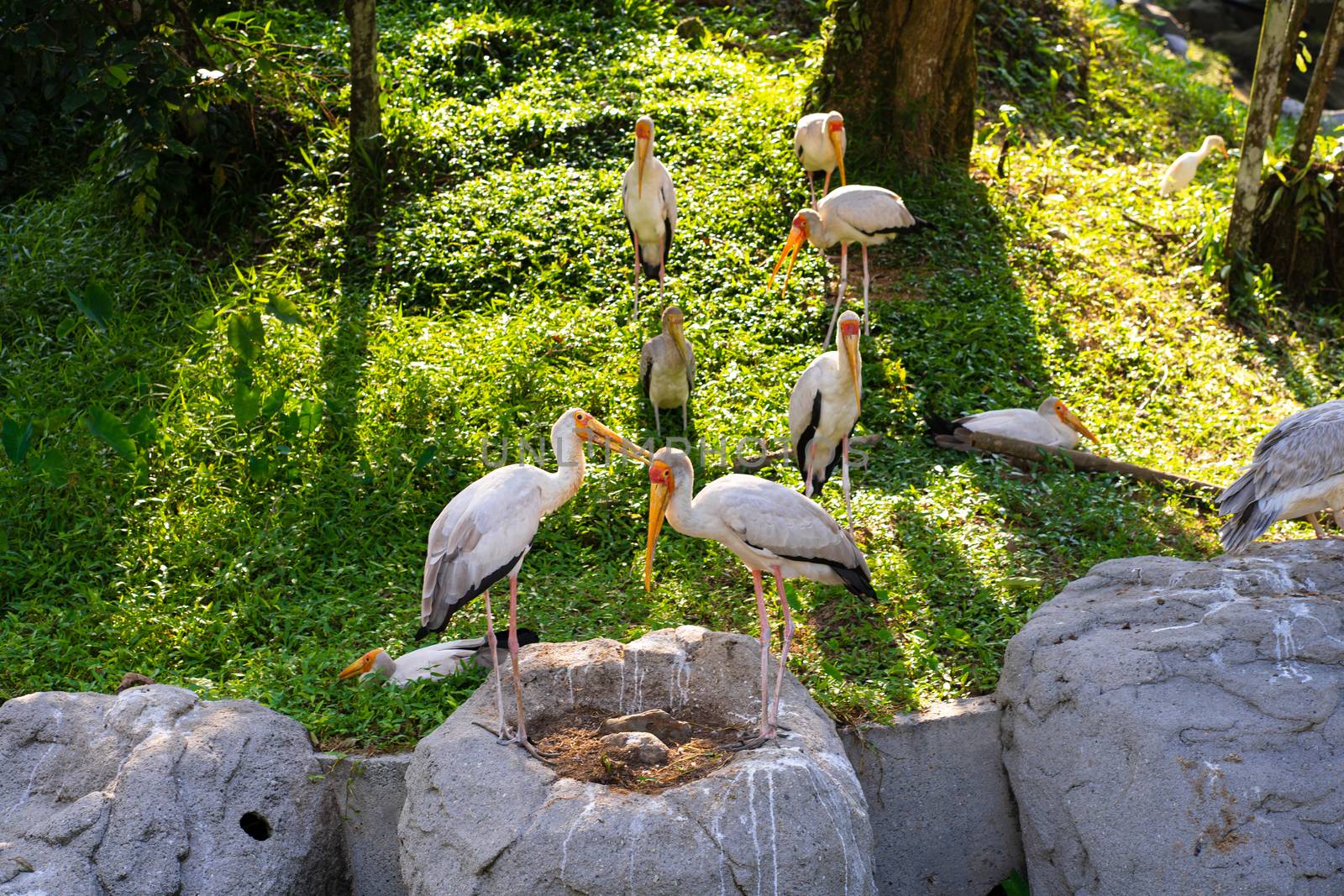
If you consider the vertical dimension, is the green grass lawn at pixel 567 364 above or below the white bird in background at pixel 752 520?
below

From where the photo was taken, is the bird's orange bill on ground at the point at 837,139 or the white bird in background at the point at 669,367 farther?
the bird's orange bill on ground at the point at 837,139

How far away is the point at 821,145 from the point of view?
8648 mm

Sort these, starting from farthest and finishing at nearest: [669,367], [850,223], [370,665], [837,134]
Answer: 1. [837,134]
2. [850,223]
3. [669,367]
4. [370,665]

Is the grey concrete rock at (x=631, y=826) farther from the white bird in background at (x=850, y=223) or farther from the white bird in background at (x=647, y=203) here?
the white bird in background at (x=647, y=203)

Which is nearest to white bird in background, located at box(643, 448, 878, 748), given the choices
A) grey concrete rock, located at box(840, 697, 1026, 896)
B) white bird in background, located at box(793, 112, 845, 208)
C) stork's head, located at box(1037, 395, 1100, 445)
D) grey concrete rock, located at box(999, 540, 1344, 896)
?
grey concrete rock, located at box(840, 697, 1026, 896)

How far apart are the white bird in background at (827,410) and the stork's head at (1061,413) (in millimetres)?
1307

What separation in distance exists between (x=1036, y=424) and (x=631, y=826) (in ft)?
13.3

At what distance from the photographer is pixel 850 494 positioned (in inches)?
258

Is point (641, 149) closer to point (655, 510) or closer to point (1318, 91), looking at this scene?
point (655, 510)

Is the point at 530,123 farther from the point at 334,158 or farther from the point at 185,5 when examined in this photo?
the point at 185,5

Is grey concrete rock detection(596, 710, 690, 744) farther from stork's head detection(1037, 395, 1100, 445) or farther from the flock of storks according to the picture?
stork's head detection(1037, 395, 1100, 445)

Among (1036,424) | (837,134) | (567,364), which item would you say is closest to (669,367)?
(567,364)

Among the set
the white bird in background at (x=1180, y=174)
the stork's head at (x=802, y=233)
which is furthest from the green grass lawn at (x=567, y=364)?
the stork's head at (x=802, y=233)

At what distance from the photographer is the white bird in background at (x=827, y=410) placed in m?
6.15
